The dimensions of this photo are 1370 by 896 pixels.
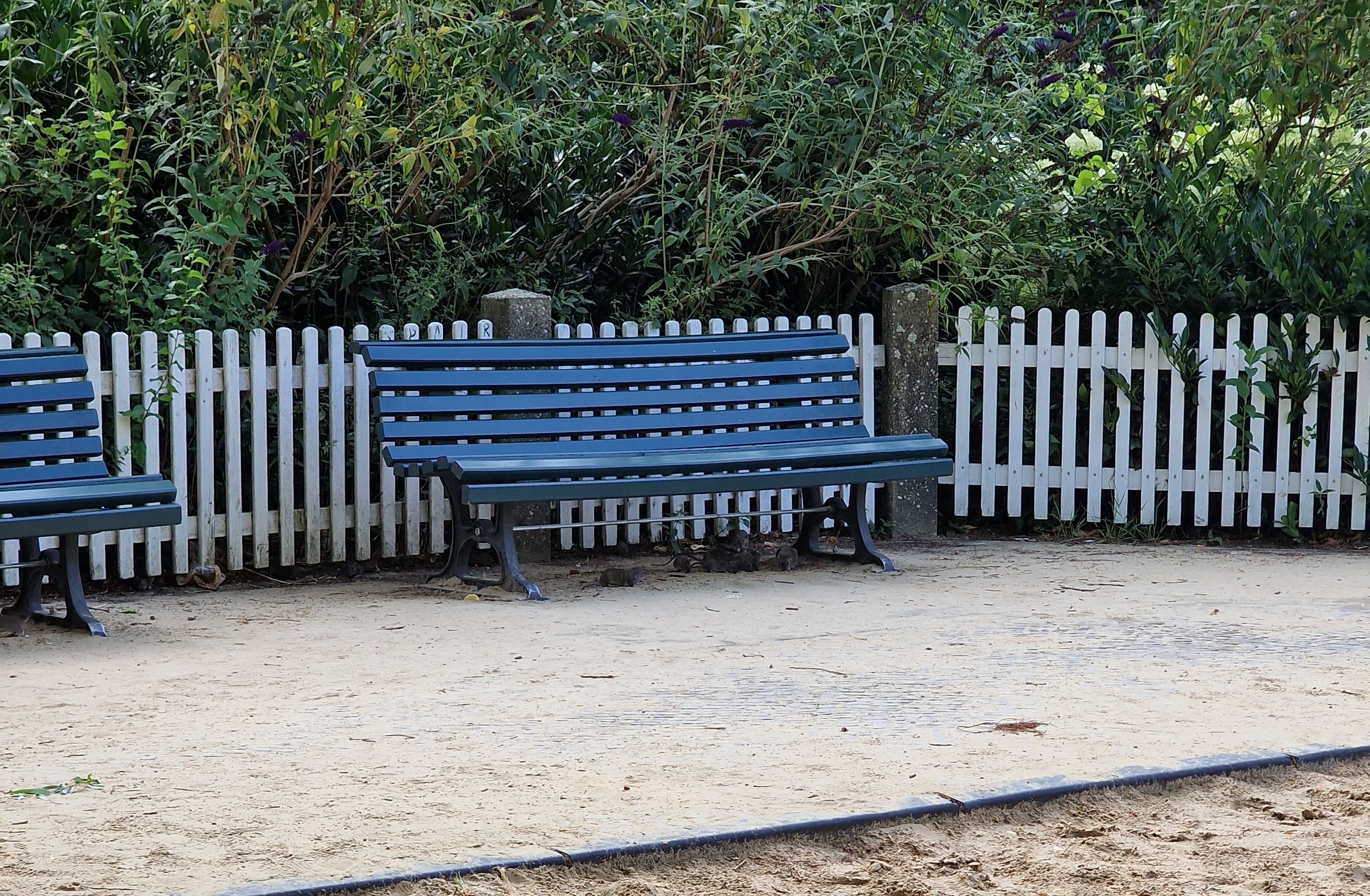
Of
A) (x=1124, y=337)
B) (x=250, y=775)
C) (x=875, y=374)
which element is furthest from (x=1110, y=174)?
(x=250, y=775)

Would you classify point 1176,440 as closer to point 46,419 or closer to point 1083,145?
point 1083,145

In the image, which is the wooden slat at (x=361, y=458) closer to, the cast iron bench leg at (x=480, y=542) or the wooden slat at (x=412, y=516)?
the wooden slat at (x=412, y=516)

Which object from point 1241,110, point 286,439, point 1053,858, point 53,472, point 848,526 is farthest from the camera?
point 1241,110

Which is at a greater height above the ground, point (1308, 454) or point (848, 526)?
point (1308, 454)

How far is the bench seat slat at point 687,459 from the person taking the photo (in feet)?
22.1

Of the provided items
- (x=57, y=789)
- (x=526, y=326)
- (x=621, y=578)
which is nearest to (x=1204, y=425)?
(x=621, y=578)

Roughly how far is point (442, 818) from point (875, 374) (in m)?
5.63

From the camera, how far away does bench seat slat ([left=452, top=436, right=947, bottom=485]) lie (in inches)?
266

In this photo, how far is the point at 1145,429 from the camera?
28.3 ft

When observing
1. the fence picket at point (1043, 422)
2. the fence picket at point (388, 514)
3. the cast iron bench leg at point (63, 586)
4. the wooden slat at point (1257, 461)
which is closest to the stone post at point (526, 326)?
the fence picket at point (388, 514)

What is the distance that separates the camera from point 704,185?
8.41 m

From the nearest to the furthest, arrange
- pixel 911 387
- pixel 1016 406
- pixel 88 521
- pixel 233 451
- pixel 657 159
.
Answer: pixel 88 521, pixel 233 451, pixel 657 159, pixel 1016 406, pixel 911 387

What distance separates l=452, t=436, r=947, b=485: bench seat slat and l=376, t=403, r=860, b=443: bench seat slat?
9 centimetres

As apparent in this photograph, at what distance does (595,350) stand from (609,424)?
347 millimetres
